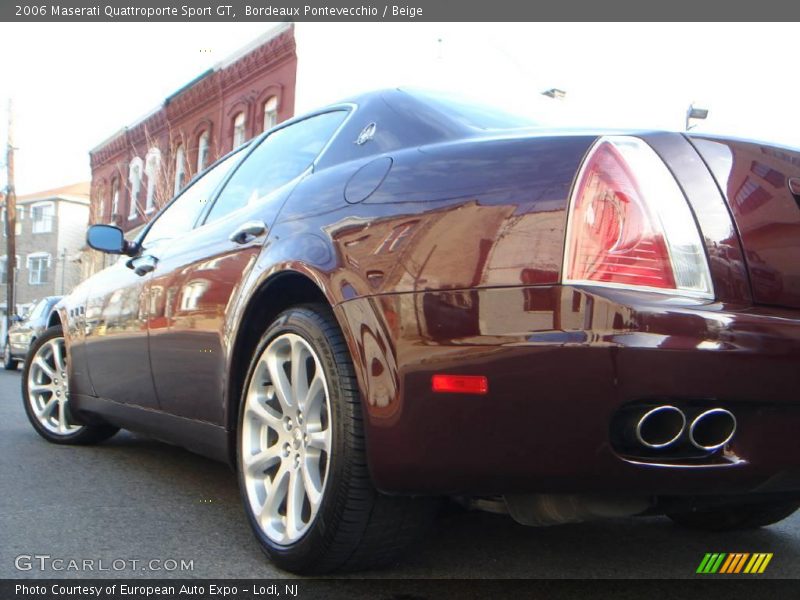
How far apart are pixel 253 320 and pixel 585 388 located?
1.35 m

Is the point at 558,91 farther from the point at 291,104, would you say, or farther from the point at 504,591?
the point at 291,104

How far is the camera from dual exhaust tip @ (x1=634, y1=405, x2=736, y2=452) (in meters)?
1.81

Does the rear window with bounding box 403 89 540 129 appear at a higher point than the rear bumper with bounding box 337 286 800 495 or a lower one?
higher

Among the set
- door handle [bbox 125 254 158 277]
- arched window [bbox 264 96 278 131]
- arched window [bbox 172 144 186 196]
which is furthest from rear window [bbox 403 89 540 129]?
arched window [bbox 172 144 186 196]

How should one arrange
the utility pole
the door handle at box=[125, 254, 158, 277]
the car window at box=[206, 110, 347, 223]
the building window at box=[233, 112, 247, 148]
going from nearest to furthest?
the car window at box=[206, 110, 347, 223], the door handle at box=[125, 254, 158, 277], the building window at box=[233, 112, 247, 148], the utility pole

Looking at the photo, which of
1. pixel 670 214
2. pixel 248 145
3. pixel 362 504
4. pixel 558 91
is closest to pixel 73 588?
pixel 362 504

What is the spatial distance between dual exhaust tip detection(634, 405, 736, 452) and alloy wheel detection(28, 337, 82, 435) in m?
3.71

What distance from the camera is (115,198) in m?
32.2

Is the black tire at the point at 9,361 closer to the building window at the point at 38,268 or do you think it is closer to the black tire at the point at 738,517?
the black tire at the point at 738,517

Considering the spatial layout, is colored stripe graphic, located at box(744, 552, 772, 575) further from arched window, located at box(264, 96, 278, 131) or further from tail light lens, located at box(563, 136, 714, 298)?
arched window, located at box(264, 96, 278, 131)

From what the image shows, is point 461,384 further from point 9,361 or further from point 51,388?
point 9,361

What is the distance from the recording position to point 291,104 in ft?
73.0

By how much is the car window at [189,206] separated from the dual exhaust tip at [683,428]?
8.23ft

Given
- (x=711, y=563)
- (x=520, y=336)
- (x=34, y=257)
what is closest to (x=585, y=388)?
(x=520, y=336)
